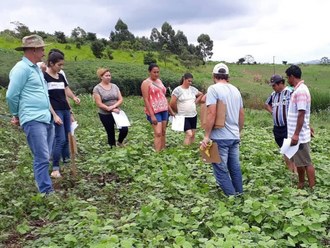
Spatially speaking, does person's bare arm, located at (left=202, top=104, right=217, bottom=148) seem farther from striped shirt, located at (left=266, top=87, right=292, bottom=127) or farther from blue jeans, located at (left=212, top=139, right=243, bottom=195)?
striped shirt, located at (left=266, top=87, right=292, bottom=127)

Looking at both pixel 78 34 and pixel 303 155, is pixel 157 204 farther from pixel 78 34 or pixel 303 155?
pixel 78 34

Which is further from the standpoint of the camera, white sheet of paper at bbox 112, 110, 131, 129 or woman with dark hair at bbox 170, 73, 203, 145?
woman with dark hair at bbox 170, 73, 203, 145

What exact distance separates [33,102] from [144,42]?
44.2m

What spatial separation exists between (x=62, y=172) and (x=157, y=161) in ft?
4.58

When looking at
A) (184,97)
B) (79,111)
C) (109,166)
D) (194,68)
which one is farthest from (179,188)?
(194,68)

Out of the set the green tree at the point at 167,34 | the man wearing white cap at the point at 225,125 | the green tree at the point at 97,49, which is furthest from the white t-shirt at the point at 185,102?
the green tree at the point at 167,34

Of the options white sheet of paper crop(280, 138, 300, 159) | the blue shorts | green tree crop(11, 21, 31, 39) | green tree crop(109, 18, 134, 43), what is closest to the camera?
white sheet of paper crop(280, 138, 300, 159)

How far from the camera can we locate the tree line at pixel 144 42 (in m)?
35.6

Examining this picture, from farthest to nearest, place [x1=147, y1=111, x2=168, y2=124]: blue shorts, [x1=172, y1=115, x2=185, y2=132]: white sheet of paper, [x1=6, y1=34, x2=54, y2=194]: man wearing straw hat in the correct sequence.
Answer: [x1=172, y1=115, x2=185, y2=132]: white sheet of paper, [x1=147, y1=111, x2=168, y2=124]: blue shorts, [x1=6, y1=34, x2=54, y2=194]: man wearing straw hat

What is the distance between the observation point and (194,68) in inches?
1644

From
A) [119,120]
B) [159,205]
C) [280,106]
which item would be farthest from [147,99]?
[159,205]

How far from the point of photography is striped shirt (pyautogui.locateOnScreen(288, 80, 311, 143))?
5453mm

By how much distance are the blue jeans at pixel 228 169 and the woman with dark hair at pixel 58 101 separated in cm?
225

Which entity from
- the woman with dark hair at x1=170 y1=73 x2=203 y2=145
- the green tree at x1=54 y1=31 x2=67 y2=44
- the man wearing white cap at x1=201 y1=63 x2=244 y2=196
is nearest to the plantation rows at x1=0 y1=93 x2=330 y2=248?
the man wearing white cap at x1=201 y1=63 x2=244 y2=196
